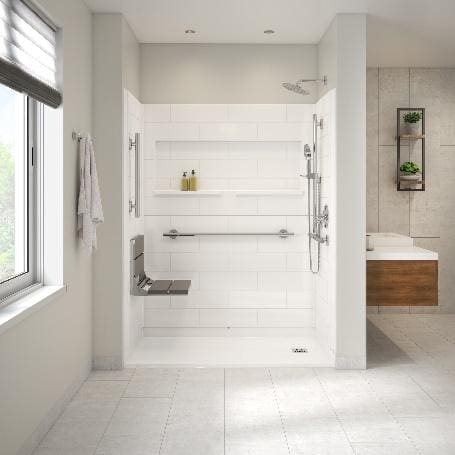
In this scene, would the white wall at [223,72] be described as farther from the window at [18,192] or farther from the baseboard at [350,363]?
the baseboard at [350,363]

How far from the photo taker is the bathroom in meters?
3.23

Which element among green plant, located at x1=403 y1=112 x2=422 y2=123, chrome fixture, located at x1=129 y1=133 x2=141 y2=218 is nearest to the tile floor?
chrome fixture, located at x1=129 y1=133 x2=141 y2=218

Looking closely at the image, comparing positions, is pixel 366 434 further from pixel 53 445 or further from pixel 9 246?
pixel 9 246

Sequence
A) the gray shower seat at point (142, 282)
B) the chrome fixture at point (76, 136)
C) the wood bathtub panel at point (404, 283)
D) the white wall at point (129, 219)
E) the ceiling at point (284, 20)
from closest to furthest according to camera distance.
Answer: the chrome fixture at point (76, 136), the ceiling at point (284, 20), the wood bathtub panel at point (404, 283), the white wall at point (129, 219), the gray shower seat at point (142, 282)

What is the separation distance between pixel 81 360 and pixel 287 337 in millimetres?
1975

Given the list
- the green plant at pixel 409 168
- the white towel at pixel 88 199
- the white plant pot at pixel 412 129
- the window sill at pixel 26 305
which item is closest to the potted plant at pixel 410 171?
the green plant at pixel 409 168

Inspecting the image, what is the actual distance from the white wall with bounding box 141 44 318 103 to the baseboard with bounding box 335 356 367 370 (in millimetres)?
2243

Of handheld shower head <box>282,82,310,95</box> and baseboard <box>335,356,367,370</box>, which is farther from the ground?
handheld shower head <box>282,82,310,95</box>

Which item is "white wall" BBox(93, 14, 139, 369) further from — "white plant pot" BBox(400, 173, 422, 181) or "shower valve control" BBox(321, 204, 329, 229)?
"white plant pot" BBox(400, 173, 422, 181)

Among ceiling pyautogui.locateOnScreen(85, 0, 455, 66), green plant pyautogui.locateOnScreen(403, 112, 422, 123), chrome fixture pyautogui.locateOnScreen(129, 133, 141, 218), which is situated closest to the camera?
ceiling pyautogui.locateOnScreen(85, 0, 455, 66)

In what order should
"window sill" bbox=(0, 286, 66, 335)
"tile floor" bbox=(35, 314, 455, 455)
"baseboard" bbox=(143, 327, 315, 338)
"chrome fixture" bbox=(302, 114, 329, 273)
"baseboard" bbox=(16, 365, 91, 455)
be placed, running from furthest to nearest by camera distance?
"baseboard" bbox=(143, 327, 315, 338), "chrome fixture" bbox=(302, 114, 329, 273), "tile floor" bbox=(35, 314, 455, 455), "baseboard" bbox=(16, 365, 91, 455), "window sill" bbox=(0, 286, 66, 335)

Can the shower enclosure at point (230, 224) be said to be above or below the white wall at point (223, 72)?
below

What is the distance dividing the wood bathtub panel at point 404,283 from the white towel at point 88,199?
2049mm

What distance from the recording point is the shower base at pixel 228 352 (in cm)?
455
